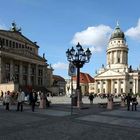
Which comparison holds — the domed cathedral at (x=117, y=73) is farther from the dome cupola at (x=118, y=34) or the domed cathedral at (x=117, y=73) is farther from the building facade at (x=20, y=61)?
the building facade at (x=20, y=61)

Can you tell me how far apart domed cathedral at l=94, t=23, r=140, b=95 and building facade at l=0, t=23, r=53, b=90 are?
59.2m

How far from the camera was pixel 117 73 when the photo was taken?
5620 inches

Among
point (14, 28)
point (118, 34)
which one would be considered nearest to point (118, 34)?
point (118, 34)

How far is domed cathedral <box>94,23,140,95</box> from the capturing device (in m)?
142

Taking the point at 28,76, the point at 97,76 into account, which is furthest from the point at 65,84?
the point at 28,76

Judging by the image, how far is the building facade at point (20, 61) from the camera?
7462 cm

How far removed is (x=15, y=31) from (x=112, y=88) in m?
74.5

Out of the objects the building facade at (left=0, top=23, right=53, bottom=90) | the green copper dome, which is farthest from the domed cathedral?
the building facade at (left=0, top=23, right=53, bottom=90)

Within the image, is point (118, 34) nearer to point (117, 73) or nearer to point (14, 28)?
point (117, 73)

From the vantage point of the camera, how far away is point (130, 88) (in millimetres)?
142750

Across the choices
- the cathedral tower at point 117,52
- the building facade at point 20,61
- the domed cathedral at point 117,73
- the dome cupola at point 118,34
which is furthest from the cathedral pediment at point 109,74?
the building facade at point 20,61

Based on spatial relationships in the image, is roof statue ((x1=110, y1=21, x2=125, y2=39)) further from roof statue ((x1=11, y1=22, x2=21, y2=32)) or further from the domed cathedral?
roof statue ((x1=11, y1=22, x2=21, y2=32))

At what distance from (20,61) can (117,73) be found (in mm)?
72750

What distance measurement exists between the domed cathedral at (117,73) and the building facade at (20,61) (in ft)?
194
